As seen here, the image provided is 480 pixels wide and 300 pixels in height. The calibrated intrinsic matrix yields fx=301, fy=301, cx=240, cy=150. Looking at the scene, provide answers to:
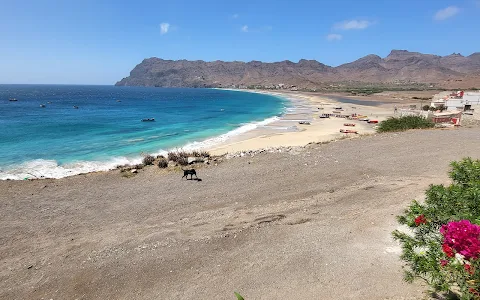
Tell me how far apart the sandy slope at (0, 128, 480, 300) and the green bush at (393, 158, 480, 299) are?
1584 millimetres

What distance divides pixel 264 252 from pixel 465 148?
17.1m

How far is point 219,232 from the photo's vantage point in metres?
9.54

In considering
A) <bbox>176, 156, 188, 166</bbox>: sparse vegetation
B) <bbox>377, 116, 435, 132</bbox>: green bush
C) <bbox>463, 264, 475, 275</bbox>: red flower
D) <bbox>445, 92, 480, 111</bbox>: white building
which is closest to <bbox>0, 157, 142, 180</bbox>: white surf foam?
<bbox>176, 156, 188, 166</bbox>: sparse vegetation

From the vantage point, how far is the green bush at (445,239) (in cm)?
362

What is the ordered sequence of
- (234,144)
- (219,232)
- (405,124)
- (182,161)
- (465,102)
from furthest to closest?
(465,102) → (234,144) → (405,124) → (182,161) → (219,232)

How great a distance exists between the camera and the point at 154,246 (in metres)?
8.89

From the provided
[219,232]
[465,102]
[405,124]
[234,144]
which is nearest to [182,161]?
[219,232]

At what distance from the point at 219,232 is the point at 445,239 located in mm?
6708

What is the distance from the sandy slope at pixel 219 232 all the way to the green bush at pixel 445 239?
1584mm

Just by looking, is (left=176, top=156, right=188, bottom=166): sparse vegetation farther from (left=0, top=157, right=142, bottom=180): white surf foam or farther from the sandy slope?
(left=0, top=157, right=142, bottom=180): white surf foam

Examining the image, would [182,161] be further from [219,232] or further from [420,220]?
[420,220]

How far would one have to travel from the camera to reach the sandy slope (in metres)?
7.12

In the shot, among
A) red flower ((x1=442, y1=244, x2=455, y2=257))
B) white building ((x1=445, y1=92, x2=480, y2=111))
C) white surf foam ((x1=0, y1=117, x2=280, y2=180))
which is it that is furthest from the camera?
white building ((x1=445, y1=92, x2=480, y2=111))

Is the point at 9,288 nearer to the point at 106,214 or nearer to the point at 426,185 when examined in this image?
the point at 106,214
